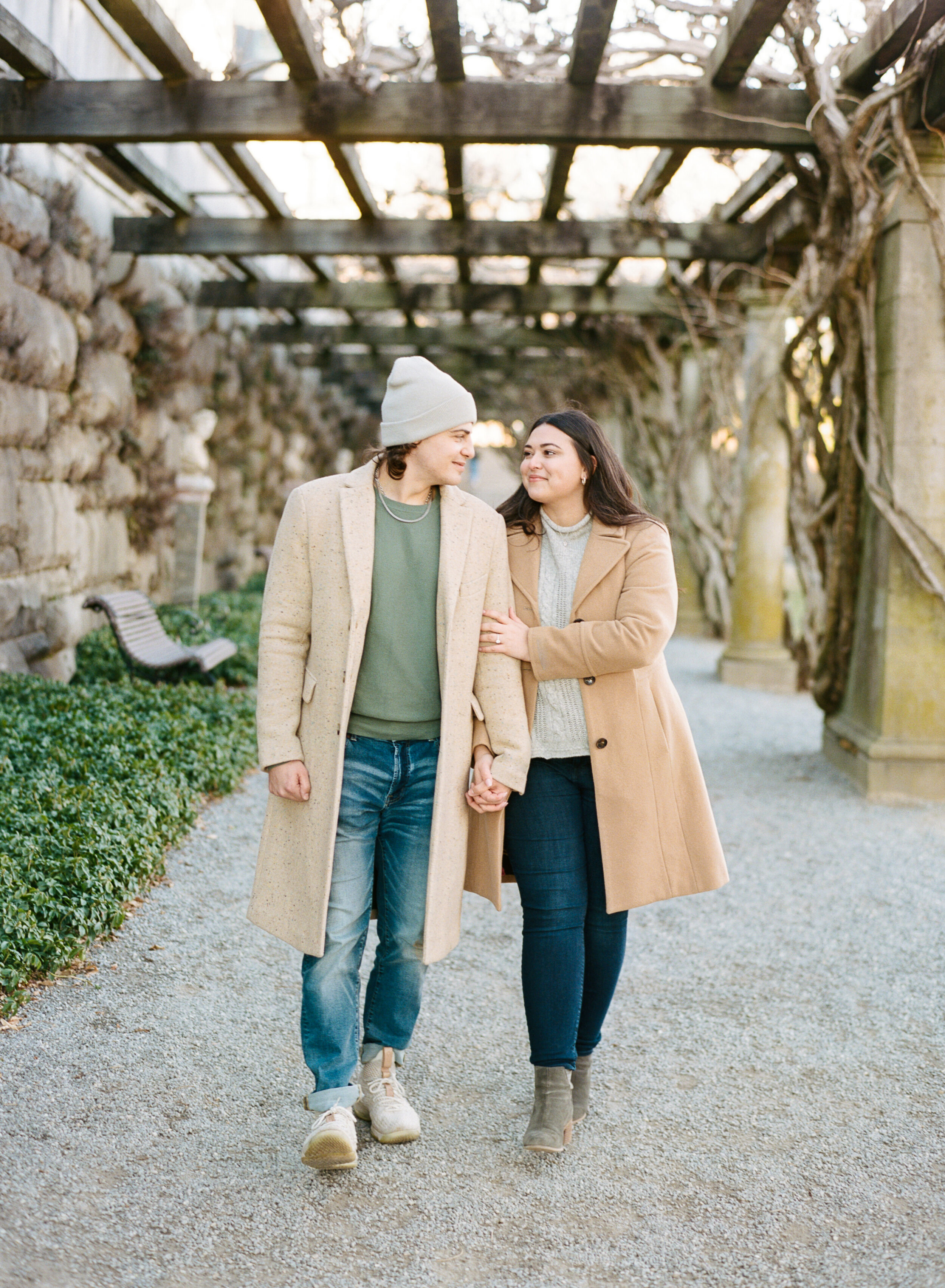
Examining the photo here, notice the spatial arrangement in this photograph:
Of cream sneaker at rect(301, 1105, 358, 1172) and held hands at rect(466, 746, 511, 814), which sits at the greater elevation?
held hands at rect(466, 746, 511, 814)

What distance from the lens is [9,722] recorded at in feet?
17.6

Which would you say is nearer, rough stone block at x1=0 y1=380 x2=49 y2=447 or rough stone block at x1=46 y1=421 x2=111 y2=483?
rough stone block at x1=0 y1=380 x2=49 y2=447

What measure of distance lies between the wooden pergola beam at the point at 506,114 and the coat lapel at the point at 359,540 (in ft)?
12.9

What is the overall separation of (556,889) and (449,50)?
4304 mm

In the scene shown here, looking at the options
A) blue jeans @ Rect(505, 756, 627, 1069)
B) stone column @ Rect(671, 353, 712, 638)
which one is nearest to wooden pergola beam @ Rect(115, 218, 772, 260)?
stone column @ Rect(671, 353, 712, 638)

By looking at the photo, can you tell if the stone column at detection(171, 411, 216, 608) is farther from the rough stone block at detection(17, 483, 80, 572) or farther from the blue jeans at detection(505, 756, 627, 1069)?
the blue jeans at detection(505, 756, 627, 1069)

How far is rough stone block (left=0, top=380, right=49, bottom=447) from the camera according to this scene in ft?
22.6

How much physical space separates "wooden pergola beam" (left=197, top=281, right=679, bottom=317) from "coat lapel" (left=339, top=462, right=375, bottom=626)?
904cm

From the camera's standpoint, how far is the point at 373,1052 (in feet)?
8.29

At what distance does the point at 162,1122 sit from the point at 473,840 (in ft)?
3.03

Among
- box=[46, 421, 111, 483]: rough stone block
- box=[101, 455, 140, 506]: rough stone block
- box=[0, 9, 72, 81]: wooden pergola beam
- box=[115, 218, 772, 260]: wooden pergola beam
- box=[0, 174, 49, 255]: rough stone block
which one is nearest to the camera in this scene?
box=[0, 9, 72, 81]: wooden pergola beam

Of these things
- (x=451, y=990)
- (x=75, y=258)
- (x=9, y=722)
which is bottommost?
(x=451, y=990)

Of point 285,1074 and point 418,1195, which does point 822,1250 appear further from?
point 285,1074

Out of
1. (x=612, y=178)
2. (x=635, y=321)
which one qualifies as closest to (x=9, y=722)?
(x=612, y=178)
